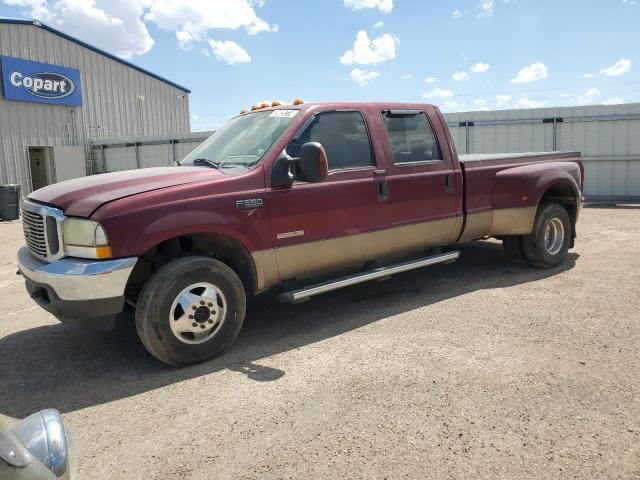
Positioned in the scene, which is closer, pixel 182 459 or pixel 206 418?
pixel 182 459

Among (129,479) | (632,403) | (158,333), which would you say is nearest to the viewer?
(129,479)

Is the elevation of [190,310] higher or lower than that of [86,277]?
lower

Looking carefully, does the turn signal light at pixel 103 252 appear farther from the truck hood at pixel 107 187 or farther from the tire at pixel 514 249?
the tire at pixel 514 249

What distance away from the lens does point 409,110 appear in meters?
5.41

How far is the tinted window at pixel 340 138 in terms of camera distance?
4.52 m

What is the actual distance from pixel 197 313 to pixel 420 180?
2.57 m

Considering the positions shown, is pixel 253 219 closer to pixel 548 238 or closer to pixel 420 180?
pixel 420 180

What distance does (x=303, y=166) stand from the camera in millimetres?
4055

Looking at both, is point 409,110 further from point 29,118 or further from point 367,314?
point 29,118

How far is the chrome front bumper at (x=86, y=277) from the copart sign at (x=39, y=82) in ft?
60.7

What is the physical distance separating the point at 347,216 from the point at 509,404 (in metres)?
2.10

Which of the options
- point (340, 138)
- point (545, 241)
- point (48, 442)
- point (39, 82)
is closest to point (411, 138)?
point (340, 138)

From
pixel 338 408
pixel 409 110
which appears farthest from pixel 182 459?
pixel 409 110

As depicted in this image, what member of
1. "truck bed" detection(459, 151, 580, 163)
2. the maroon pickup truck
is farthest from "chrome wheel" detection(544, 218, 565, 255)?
the maroon pickup truck
